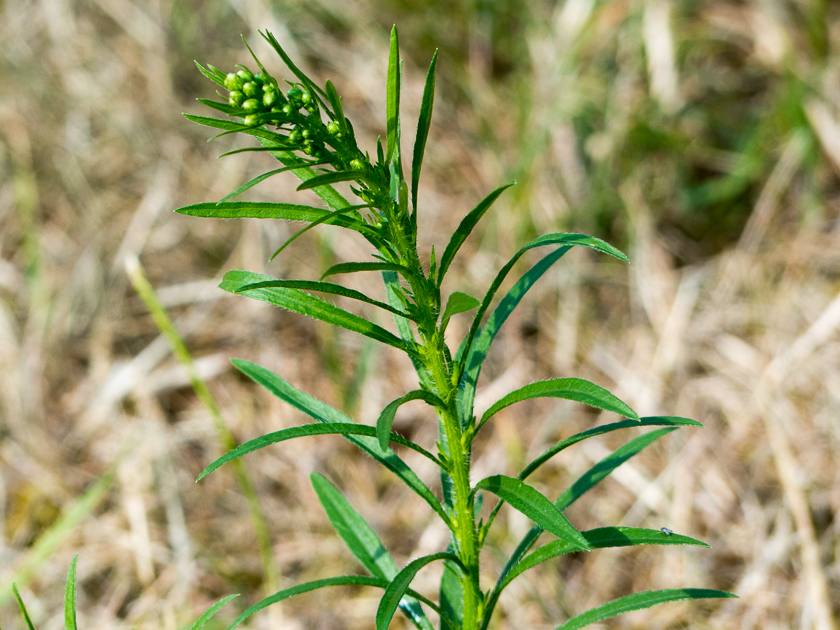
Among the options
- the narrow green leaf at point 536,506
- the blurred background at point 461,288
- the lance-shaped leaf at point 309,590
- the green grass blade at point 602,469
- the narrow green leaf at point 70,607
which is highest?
the blurred background at point 461,288

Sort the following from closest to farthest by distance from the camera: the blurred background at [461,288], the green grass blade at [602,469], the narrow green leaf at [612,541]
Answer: the narrow green leaf at [612,541]
the green grass blade at [602,469]
the blurred background at [461,288]

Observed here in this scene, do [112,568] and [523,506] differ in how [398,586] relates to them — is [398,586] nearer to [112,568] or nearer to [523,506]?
[523,506]

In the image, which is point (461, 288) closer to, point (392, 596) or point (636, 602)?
point (636, 602)

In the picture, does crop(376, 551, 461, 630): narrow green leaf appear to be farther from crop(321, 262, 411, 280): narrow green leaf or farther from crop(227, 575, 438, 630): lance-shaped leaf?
crop(321, 262, 411, 280): narrow green leaf

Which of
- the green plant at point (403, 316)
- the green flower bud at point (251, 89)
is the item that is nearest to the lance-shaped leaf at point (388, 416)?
the green plant at point (403, 316)

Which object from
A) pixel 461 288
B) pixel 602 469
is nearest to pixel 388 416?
pixel 602 469

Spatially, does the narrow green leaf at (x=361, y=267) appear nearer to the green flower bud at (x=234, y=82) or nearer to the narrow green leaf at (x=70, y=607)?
the green flower bud at (x=234, y=82)

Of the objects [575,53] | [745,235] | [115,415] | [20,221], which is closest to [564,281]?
[745,235]
